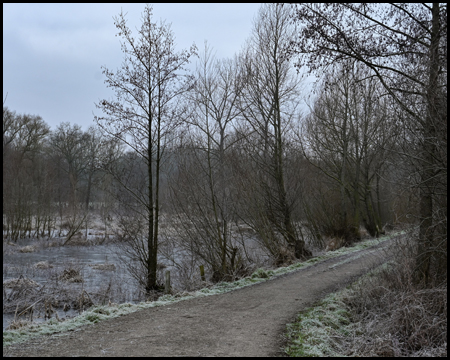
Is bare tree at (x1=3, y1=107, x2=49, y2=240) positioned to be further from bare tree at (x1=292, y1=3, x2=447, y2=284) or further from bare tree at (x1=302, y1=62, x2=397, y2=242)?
bare tree at (x1=292, y1=3, x2=447, y2=284)

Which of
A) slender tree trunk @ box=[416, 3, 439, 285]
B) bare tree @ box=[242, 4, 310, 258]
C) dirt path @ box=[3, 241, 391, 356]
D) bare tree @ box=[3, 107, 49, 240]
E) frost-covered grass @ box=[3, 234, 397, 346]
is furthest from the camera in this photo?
bare tree @ box=[3, 107, 49, 240]

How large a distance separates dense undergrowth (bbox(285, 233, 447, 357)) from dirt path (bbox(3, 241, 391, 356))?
1.47 ft

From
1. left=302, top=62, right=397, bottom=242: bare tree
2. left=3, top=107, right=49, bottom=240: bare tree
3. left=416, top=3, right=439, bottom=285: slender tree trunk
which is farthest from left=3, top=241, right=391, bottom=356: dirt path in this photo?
left=3, top=107, right=49, bottom=240: bare tree

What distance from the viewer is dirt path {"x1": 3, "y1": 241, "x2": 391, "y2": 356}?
16.9ft

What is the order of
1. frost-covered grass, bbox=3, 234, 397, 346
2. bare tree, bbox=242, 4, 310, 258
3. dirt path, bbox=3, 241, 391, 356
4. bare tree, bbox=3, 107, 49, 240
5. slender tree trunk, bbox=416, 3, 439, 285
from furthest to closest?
bare tree, bbox=3, 107, 49, 240
bare tree, bbox=242, 4, 310, 258
slender tree trunk, bbox=416, 3, 439, 285
frost-covered grass, bbox=3, 234, 397, 346
dirt path, bbox=3, 241, 391, 356

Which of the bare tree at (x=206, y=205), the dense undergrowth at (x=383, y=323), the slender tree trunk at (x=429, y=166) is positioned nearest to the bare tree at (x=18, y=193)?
the bare tree at (x=206, y=205)

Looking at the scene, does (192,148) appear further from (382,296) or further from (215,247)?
(382,296)

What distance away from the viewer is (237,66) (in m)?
16.8

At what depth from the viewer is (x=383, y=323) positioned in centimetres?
585

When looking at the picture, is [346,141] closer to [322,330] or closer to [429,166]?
[429,166]

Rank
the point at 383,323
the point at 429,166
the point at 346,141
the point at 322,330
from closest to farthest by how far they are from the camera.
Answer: the point at 383,323 < the point at 322,330 < the point at 429,166 < the point at 346,141

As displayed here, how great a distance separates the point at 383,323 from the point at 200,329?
2.66 m

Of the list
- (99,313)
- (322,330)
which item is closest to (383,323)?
(322,330)

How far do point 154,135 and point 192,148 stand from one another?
8.08 feet
